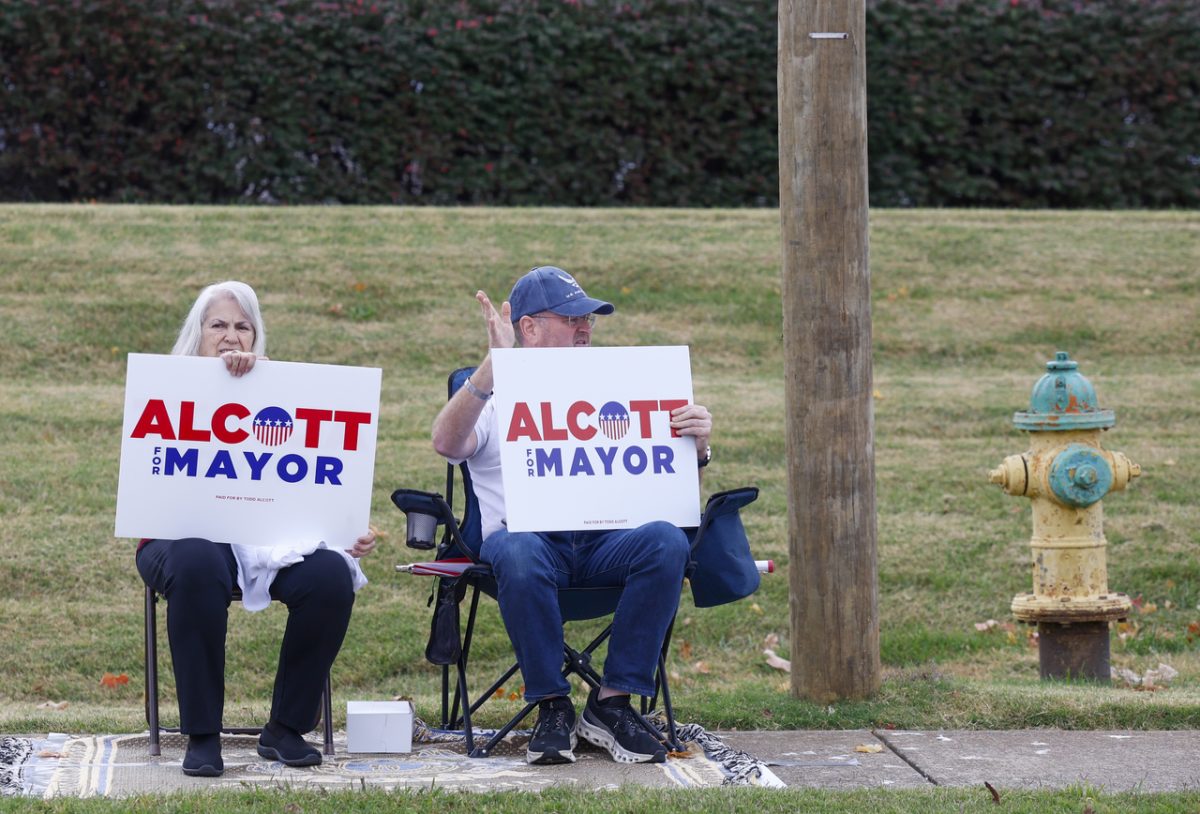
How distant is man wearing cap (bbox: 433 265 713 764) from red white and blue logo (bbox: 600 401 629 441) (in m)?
0.17

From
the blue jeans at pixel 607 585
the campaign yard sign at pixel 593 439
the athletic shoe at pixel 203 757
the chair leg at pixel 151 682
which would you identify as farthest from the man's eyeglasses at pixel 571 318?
the athletic shoe at pixel 203 757

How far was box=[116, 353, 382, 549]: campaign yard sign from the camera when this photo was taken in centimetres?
486

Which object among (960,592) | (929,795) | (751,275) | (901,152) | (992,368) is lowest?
(929,795)

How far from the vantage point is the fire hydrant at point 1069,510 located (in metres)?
6.11

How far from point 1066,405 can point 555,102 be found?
8.74m

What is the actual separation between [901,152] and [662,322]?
4.81m

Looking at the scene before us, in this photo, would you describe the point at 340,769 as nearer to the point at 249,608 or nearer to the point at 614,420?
the point at 249,608

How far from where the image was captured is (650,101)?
14273mm

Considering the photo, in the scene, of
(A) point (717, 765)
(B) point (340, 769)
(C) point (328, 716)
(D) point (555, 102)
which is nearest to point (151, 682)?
(C) point (328, 716)

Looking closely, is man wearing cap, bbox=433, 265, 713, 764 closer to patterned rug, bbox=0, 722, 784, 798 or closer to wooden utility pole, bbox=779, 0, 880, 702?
patterned rug, bbox=0, 722, 784, 798

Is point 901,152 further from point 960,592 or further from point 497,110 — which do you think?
point 960,592

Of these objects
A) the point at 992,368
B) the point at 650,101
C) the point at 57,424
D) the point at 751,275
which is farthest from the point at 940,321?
the point at 57,424

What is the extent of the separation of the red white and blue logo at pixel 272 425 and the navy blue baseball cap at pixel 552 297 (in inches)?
33.7

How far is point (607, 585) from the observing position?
16.5ft
